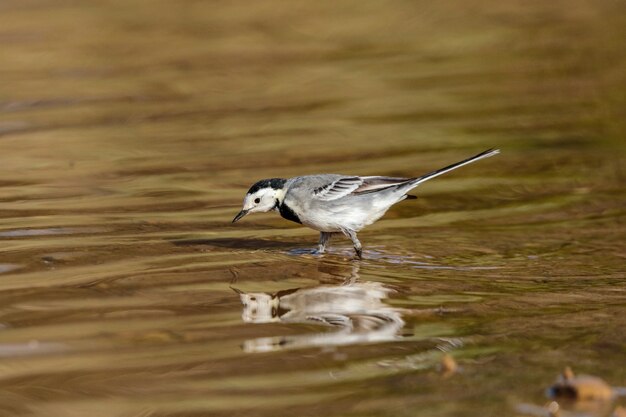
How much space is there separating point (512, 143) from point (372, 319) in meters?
5.35

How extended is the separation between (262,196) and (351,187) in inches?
26.1

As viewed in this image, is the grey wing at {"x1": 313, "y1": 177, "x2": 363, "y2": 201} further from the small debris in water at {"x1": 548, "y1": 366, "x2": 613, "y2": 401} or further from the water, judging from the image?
the small debris in water at {"x1": 548, "y1": 366, "x2": 613, "y2": 401}

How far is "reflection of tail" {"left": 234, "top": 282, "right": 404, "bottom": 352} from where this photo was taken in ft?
21.4

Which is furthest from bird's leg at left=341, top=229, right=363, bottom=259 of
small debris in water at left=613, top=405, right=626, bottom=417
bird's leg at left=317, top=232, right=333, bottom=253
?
small debris in water at left=613, top=405, right=626, bottom=417

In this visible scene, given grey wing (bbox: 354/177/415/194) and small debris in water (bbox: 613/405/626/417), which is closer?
small debris in water (bbox: 613/405/626/417)

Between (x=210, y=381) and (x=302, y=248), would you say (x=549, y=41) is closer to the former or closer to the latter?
(x=302, y=248)

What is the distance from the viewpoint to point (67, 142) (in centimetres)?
1232

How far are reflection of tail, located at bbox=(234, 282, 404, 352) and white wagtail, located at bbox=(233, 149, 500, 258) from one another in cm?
102

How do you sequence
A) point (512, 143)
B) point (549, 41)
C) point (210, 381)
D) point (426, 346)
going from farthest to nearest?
point (549, 41)
point (512, 143)
point (426, 346)
point (210, 381)

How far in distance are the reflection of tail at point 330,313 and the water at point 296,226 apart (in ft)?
0.09

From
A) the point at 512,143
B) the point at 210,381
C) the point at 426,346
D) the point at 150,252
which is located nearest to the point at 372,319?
the point at 426,346

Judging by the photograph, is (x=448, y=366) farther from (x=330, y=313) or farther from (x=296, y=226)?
(x=296, y=226)

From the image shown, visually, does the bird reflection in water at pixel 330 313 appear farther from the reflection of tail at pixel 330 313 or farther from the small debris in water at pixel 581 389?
the small debris in water at pixel 581 389

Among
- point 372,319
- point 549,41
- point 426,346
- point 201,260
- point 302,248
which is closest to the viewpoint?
point 426,346
